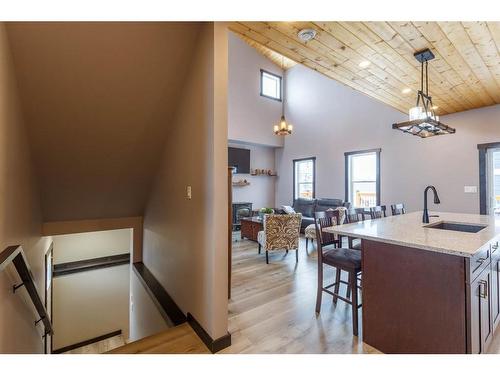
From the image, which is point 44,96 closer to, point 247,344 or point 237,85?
point 247,344

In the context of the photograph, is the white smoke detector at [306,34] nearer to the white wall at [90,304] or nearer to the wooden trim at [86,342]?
the white wall at [90,304]

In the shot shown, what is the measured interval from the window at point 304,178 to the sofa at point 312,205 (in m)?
0.65

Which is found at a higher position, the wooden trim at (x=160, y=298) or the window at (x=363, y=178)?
the window at (x=363, y=178)

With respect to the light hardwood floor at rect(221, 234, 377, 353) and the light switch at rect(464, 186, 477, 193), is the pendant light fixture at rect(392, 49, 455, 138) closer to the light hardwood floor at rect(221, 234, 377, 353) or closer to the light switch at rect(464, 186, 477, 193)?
the light hardwood floor at rect(221, 234, 377, 353)

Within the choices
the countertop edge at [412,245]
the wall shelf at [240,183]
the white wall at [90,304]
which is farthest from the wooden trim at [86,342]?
the countertop edge at [412,245]

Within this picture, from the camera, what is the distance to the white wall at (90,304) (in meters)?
4.99

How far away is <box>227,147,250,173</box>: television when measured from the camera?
736 cm

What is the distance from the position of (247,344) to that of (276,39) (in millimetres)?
2801

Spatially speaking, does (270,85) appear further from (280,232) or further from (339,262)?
(339,262)

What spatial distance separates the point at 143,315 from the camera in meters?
3.90

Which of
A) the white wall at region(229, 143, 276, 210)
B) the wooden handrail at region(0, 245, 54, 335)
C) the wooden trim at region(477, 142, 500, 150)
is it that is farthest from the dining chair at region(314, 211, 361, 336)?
the white wall at region(229, 143, 276, 210)

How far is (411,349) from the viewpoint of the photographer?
1764 millimetres

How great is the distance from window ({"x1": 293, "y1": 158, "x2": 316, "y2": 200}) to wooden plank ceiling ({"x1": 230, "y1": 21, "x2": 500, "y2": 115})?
12.7ft
